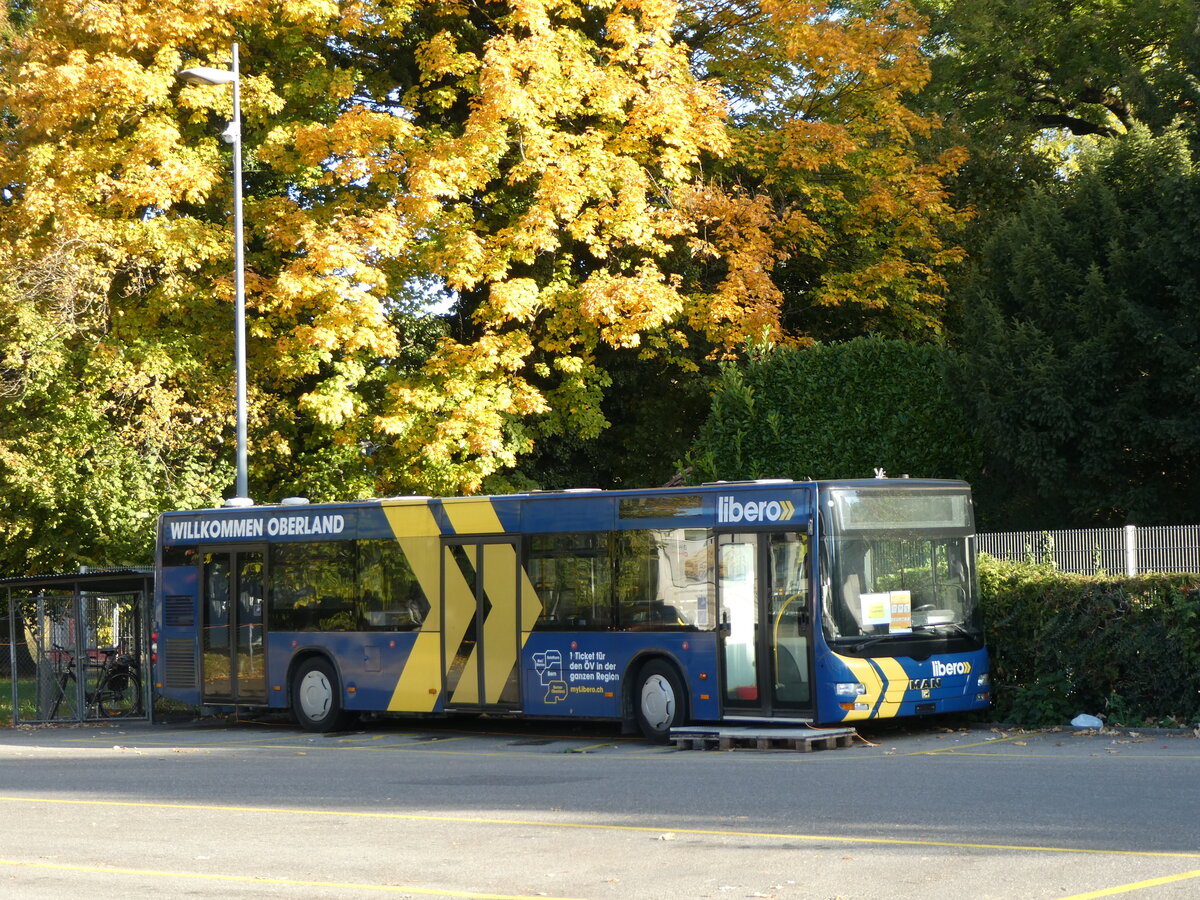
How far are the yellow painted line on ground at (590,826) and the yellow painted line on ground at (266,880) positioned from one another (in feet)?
7.61

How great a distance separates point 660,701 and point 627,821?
21.5 ft

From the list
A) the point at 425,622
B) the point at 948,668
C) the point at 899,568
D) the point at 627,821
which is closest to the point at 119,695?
the point at 425,622

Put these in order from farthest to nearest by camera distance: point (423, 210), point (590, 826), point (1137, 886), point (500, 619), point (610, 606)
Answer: point (423, 210) < point (500, 619) < point (610, 606) < point (590, 826) < point (1137, 886)

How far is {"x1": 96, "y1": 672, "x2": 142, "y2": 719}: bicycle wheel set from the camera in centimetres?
2516

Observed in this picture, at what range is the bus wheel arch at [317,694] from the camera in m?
21.3

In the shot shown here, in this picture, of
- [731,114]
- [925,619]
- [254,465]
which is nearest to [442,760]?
[925,619]

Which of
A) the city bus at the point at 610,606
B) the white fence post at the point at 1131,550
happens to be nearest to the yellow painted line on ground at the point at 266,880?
the city bus at the point at 610,606

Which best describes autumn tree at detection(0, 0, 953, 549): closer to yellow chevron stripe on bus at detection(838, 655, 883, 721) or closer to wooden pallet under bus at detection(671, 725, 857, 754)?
wooden pallet under bus at detection(671, 725, 857, 754)

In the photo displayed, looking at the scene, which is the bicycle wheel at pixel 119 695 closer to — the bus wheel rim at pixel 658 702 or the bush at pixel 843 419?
the bush at pixel 843 419

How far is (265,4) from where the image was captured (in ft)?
90.1

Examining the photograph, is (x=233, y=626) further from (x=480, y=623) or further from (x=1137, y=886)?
(x=1137, y=886)

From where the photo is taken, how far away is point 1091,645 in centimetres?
1755

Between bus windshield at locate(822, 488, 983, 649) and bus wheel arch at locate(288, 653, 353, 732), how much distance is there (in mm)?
7374

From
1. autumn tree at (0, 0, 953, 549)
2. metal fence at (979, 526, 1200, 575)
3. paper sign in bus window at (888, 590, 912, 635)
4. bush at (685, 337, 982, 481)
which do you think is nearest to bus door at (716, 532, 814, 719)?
paper sign in bus window at (888, 590, 912, 635)
